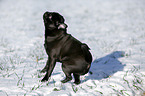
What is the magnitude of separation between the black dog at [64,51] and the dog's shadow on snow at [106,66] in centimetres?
Answer: 73

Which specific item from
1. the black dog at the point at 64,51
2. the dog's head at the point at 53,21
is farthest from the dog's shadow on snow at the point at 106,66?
the dog's head at the point at 53,21

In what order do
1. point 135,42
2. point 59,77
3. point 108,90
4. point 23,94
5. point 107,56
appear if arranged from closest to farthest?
1. point 23,94
2. point 108,90
3. point 59,77
4. point 107,56
5. point 135,42

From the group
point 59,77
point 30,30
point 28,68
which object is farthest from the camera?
point 30,30

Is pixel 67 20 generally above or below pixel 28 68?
above

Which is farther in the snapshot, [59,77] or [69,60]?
[59,77]

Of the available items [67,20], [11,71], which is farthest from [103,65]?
[67,20]

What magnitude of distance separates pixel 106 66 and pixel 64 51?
1.77 m

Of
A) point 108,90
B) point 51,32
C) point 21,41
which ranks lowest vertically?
point 108,90

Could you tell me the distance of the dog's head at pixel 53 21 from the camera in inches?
133

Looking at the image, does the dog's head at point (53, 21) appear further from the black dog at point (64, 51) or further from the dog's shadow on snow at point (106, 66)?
the dog's shadow on snow at point (106, 66)

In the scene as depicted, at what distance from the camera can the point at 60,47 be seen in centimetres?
339

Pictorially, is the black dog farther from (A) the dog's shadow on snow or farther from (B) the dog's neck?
(A) the dog's shadow on snow

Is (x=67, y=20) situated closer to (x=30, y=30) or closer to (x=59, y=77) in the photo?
(x=30, y=30)

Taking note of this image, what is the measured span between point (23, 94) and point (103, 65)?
8.67 feet
